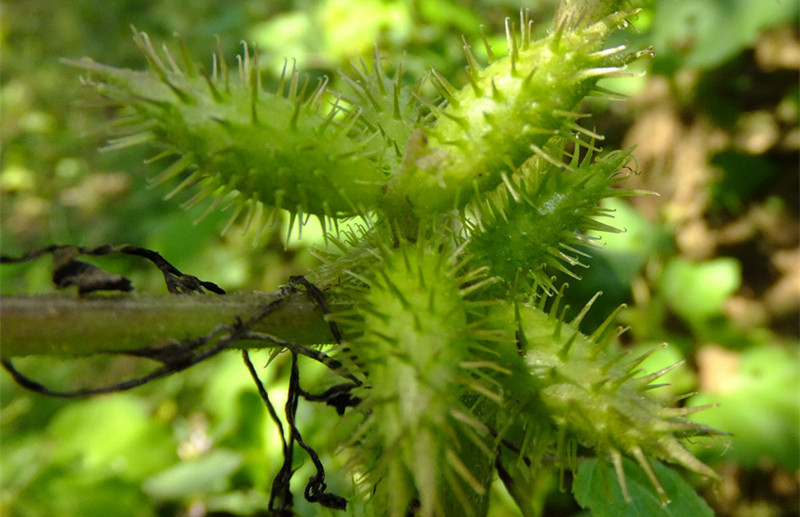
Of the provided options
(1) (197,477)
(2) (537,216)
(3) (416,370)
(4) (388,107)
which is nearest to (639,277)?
(1) (197,477)

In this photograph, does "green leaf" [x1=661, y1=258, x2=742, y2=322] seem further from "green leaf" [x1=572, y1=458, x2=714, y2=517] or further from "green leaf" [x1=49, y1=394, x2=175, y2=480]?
"green leaf" [x1=49, y1=394, x2=175, y2=480]

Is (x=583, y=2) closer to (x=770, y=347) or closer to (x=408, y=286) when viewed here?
(x=408, y=286)

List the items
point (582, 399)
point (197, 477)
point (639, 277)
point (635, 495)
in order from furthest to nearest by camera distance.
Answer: point (639, 277)
point (197, 477)
point (635, 495)
point (582, 399)

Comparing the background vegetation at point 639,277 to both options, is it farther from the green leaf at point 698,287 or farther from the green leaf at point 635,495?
the green leaf at point 635,495

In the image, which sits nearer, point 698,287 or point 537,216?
point 537,216

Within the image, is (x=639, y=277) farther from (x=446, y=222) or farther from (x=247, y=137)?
(x=247, y=137)

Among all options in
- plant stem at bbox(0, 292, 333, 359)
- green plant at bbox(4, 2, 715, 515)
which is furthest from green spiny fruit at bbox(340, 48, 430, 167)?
plant stem at bbox(0, 292, 333, 359)

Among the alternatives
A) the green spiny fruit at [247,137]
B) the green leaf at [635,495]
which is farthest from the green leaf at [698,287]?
the green spiny fruit at [247,137]
